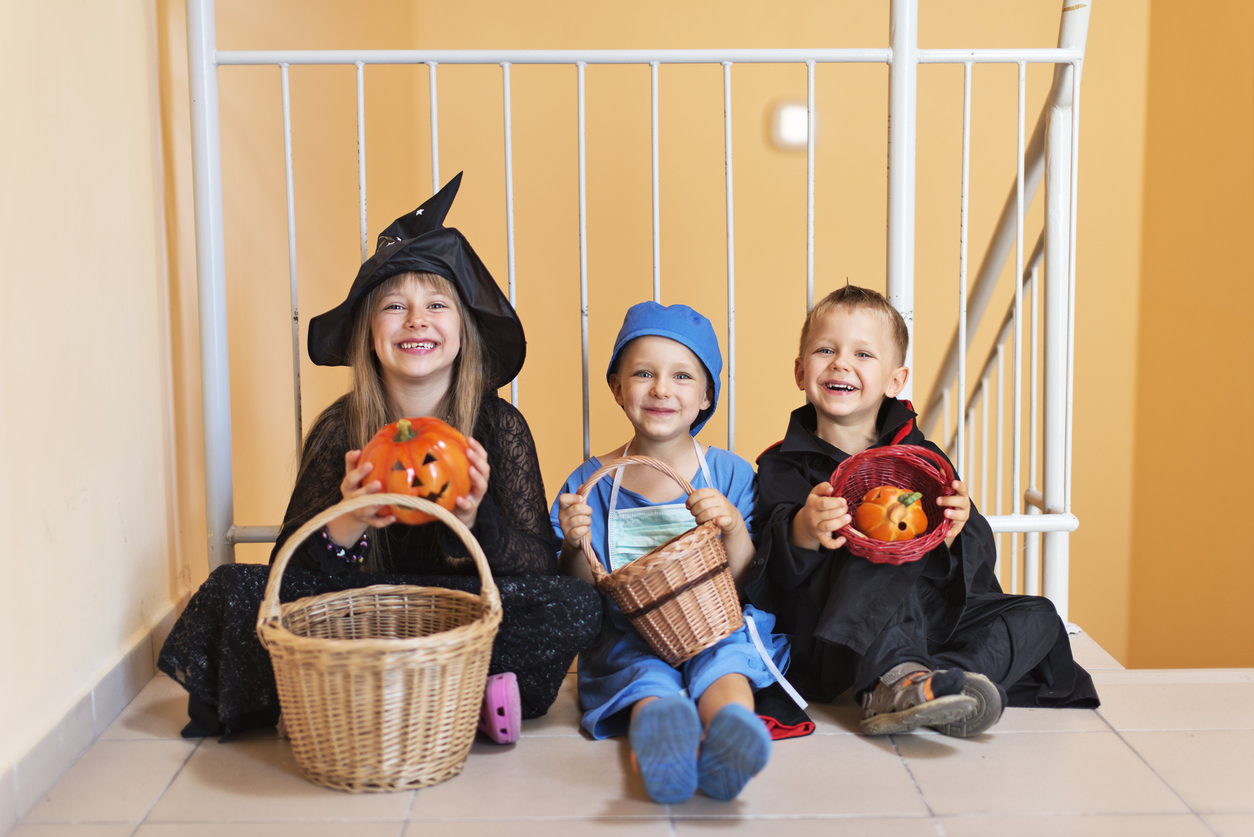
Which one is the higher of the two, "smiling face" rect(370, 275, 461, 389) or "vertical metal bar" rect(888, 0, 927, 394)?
"vertical metal bar" rect(888, 0, 927, 394)

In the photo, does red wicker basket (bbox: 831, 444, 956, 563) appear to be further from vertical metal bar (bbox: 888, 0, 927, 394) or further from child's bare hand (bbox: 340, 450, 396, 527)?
child's bare hand (bbox: 340, 450, 396, 527)

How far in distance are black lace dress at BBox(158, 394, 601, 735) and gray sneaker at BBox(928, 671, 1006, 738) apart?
2.05ft

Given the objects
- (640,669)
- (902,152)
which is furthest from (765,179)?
(640,669)

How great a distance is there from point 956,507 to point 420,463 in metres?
0.91

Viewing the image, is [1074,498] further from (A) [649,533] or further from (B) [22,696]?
(B) [22,696]

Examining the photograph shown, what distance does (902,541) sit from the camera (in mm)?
1698

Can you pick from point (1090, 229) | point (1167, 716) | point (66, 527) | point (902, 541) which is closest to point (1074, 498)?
point (1090, 229)

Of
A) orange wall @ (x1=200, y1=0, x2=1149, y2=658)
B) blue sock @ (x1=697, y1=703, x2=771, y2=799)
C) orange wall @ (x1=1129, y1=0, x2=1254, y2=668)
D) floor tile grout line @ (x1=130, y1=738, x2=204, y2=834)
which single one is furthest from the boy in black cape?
orange wall @ (x1=200, y1=0, x2=1149, y2=658)

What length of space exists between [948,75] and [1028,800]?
319 cm

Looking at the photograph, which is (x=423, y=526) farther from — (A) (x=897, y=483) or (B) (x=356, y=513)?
(A) (x=897, y=483)

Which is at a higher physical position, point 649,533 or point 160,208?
point 160,208

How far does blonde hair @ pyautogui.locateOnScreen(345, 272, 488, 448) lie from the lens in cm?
184

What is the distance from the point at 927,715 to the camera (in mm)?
1600

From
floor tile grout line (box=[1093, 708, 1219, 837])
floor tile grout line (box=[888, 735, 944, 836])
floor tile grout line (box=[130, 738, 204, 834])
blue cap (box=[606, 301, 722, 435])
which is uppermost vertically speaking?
blue cap (box=[606, 301, 722, 435])
